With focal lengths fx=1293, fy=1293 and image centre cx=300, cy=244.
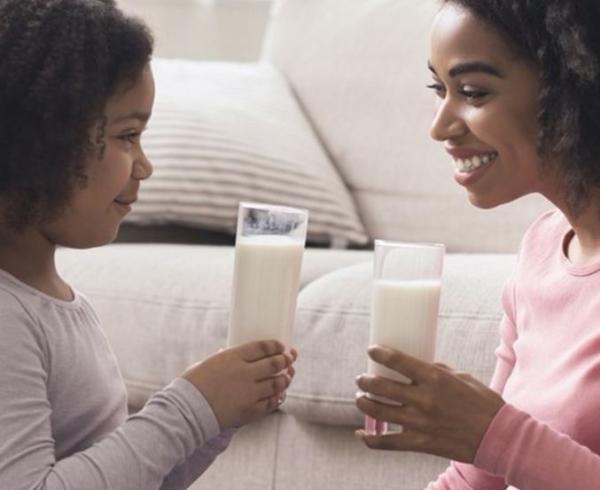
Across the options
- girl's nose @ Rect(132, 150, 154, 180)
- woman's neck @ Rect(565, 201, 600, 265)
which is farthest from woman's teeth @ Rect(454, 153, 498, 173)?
girl's nose @ Rect(132, 150, 154, 180)

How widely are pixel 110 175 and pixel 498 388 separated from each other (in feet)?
1.88

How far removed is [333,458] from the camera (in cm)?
201

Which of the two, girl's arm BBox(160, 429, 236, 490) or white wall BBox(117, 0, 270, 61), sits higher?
white wall BBox(117, 0, 270, 61)

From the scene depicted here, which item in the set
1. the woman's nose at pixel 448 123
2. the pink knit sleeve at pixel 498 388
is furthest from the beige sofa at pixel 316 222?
the woman's nose at pixel 448 123

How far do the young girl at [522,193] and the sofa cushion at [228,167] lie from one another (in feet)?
3.77

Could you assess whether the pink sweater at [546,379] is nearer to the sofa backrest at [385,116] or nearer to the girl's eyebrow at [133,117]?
the girl's eyebrow at [133,117]

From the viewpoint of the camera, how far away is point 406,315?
1.39 meters

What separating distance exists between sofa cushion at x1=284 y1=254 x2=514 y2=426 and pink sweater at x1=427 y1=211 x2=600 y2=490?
0.17 m

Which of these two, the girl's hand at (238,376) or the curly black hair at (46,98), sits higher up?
the curly black hair at (46,98)

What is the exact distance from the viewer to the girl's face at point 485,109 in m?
1.46

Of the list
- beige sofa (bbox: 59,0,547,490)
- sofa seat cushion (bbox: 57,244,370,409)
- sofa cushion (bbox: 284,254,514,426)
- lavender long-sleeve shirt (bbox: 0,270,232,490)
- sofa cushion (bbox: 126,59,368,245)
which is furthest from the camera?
sofa cushion (bbox: 126,59,368,245)

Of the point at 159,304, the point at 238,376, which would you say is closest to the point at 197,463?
the point at 238,376

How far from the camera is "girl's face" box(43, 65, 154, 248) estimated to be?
146 centimetres

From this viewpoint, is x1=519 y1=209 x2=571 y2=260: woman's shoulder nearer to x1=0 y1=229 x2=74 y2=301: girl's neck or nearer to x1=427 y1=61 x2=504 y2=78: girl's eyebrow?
x1=427 y1=61 x2=504 y2=78: girl's eyebrow
